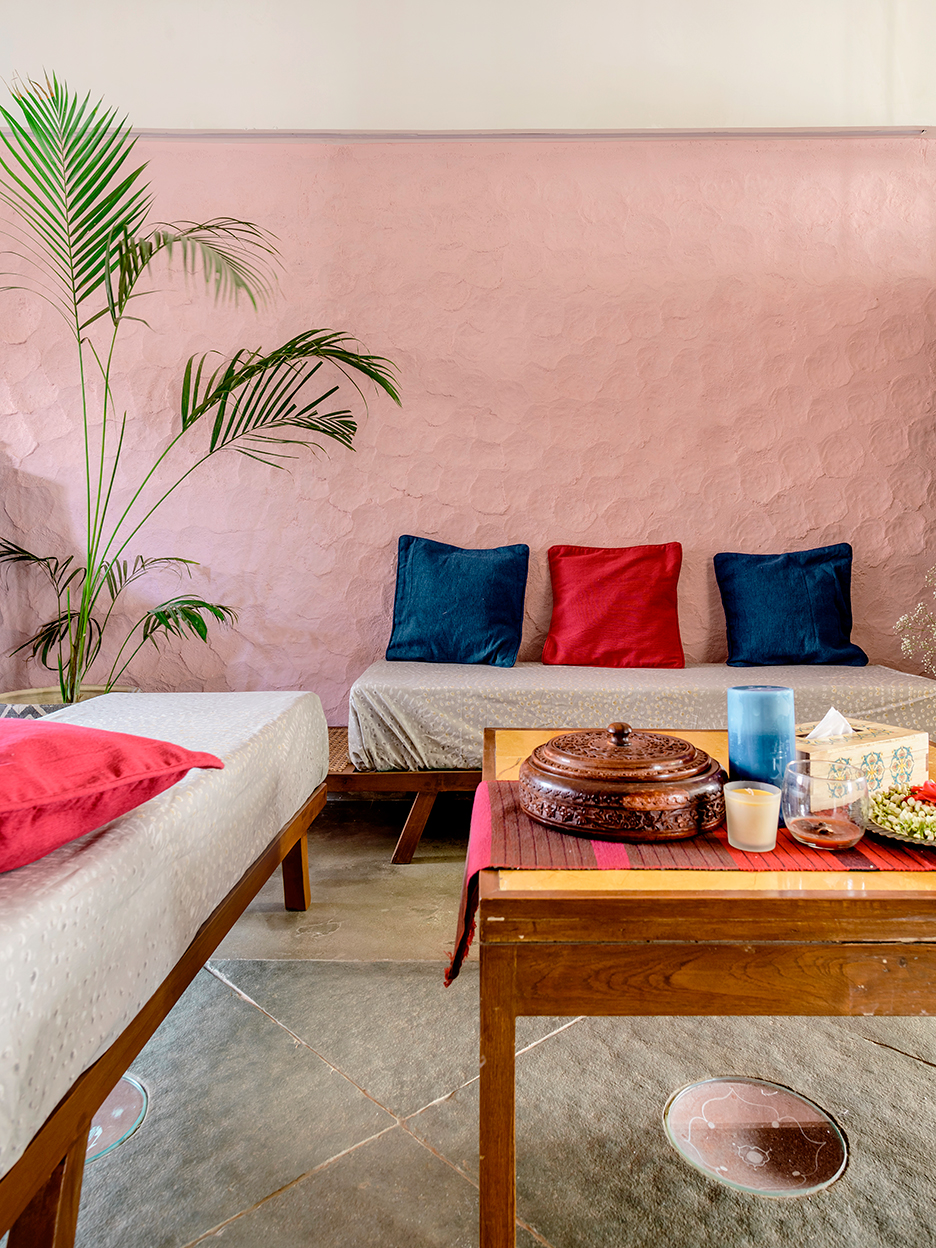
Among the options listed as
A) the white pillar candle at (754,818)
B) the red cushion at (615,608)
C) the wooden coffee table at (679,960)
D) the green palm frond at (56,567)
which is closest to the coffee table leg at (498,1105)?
the wooden coffee table at (679,960)

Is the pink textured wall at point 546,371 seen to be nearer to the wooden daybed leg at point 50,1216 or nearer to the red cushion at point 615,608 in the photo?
the red cushion at point 615,608

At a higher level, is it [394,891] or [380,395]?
[380,395]

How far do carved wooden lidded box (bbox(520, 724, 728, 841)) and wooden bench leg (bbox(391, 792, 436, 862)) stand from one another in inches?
54.2

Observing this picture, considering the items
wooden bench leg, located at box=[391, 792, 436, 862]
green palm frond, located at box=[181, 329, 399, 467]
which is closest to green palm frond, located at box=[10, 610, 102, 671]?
green palm frond, located at box=[181, 329, 399, 467]

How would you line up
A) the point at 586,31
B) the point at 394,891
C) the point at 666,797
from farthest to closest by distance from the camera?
the point at 586,31 < the point at 394,891 < the point at 666,797

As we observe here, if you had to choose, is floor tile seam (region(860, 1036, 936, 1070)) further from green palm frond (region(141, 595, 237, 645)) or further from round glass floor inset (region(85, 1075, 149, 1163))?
green palm frond (region(141, 595, 237, 645))

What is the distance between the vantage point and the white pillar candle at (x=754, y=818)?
3.59 feet

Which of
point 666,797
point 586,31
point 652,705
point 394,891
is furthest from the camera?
point 586,31

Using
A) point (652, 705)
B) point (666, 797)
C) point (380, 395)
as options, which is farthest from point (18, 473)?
point (666, 797)

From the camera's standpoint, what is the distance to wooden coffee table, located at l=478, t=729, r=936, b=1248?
3.13 ft

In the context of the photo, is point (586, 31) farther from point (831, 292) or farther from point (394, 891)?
point (394, 891)

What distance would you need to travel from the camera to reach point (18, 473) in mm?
3377

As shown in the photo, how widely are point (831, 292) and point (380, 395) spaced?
192cm

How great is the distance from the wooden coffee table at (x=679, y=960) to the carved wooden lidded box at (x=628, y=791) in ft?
0.54
